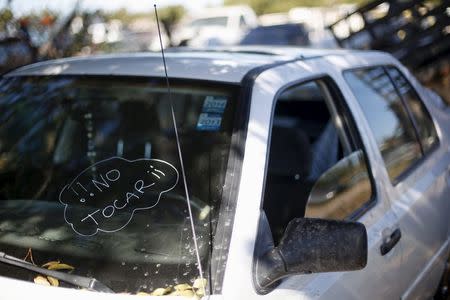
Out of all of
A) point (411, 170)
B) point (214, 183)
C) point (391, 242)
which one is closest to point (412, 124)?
point (411, 170)

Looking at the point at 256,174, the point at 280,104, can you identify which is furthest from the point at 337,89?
the point at 280,104

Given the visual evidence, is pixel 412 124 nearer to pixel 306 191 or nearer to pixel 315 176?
pixel 315 176

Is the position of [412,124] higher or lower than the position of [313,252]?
lower

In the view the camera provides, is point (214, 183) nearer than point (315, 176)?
Yes

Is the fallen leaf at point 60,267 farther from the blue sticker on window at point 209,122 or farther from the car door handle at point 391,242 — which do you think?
the car door handle at point 391,242

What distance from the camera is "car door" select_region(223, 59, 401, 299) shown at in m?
1.77

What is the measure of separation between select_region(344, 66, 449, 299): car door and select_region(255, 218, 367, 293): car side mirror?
2.61 feet

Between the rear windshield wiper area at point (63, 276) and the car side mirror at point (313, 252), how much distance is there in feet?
1.51

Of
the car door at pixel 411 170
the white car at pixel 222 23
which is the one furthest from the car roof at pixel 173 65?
the white car at pixel 222 23

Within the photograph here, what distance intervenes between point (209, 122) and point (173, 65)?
361mm

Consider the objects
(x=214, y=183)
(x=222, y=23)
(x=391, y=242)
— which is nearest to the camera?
(x=214, y=183)

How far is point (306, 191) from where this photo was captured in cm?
281

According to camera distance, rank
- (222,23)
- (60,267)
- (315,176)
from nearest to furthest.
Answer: (60,267) < (315,176) < (222,23)

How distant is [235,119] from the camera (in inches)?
81.7
